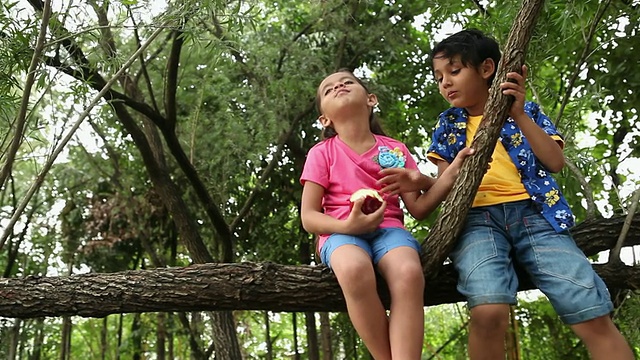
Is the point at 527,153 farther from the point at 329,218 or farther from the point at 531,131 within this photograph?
the point at 329,218

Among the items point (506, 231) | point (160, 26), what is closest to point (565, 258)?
point (506, 231)

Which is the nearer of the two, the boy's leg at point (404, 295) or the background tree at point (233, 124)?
the boy's leg at point (404, 295)

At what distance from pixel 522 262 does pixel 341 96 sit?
0.70m

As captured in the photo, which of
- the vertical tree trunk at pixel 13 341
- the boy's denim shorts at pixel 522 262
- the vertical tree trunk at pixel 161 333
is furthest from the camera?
the vertical tree trunk at pixel 161 333

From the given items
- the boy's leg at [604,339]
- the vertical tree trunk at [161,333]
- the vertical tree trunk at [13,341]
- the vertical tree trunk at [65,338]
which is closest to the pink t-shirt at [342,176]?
the boy's leg at [604,339]

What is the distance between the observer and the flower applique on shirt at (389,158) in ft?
7.06

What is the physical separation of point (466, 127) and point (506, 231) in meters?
0.34

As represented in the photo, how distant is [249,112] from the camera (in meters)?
4.66

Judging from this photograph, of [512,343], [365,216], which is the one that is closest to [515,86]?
[365,216]

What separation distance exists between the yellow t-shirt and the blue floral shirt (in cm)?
2

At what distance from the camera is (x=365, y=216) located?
76.3 inches

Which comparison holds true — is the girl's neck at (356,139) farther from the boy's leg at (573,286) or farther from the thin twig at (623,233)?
the thin twig at (623,233)

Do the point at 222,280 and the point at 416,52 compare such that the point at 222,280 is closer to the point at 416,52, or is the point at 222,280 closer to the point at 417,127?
the point at 417,127

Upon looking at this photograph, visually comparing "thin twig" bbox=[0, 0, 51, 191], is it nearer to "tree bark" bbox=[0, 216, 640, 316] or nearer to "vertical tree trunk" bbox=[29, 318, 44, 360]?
"tree bark" bbox=[0, 216, 640, 316]
